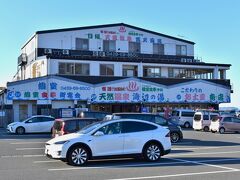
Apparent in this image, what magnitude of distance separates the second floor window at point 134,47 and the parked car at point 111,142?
4031 centimetres

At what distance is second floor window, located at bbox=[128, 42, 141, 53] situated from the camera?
182 ft

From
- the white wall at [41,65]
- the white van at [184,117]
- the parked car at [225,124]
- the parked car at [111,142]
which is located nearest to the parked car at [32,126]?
the parked car at [225,124]

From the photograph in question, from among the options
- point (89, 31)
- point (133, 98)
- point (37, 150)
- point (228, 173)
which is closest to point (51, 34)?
point (89, 31)

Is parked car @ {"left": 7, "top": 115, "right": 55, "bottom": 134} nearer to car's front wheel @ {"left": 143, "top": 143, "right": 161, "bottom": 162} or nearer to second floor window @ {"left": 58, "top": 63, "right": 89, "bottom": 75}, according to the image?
second floor window @ {"left": 58, "top": 63, "right": 89, "bottom": 75}

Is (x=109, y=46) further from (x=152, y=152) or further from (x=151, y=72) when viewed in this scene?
(x=152, y=152)

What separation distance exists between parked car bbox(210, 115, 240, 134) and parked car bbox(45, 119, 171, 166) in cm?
2123

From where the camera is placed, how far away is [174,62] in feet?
172

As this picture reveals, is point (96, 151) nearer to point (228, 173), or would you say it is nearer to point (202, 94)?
point (228, 173)

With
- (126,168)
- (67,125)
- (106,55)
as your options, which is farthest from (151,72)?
(126,168)

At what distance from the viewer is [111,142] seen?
47.5 ft

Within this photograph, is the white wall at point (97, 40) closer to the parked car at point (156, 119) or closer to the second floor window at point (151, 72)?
the second floor window at point (151, 72)

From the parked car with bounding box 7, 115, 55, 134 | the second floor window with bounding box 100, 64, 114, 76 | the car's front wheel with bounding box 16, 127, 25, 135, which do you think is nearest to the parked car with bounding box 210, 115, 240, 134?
the parked car with bounding box 7, 115, 55, 134

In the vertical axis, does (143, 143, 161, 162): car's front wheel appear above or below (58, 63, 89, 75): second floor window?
below

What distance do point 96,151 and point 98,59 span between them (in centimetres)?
3477
